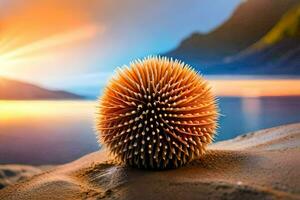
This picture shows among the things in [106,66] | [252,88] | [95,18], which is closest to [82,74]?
[106,66]

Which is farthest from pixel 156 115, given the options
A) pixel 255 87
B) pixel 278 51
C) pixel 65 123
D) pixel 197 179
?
pixel 278 51

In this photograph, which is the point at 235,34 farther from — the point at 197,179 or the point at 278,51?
the point at 197,179

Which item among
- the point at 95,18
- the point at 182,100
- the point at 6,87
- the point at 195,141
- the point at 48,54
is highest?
the point at 95,18

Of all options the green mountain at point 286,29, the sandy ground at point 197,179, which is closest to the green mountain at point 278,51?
the green mountain at point 286,29

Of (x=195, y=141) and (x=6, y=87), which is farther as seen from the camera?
(x=6, y=87)

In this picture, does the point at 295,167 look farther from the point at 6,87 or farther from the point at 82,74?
the point at 6,87

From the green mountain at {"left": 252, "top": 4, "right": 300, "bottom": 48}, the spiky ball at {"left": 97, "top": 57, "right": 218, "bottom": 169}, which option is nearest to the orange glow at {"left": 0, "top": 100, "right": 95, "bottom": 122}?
the spiky ball at {"left": 97, "top": 57, "right": 218, "bottom": 169}
